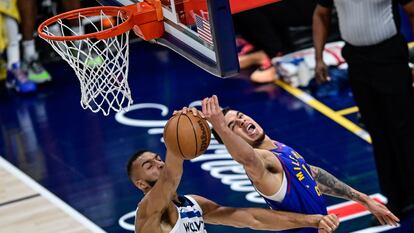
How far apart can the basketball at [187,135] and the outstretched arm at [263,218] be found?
30.8 inches

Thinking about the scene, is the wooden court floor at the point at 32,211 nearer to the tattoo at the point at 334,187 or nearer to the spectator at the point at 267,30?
the tattoo at the point at 334,187

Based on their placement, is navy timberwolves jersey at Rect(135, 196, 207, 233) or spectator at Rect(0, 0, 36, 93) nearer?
navy timberwolves jersey at Rect(135, 196, 207, 233)

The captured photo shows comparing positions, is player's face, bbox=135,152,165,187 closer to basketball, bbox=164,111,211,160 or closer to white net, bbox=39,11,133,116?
white net, bbox=39,11,133,116

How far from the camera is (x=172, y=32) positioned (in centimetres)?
645

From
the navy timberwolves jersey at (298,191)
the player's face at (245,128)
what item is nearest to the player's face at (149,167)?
the player's face at (245,128)

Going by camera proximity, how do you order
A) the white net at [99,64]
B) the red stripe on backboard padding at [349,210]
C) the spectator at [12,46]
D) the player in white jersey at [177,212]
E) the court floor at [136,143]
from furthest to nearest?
the spectator at [12,46] < the court floor at [136,143] < the red stripe on backboard padding at [349,210] < the white net at [99,64] < the player in white jersey at [177,212]

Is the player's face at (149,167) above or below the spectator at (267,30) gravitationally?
above

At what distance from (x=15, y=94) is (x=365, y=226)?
185 inches

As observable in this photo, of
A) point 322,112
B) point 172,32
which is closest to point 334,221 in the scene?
point 172,32

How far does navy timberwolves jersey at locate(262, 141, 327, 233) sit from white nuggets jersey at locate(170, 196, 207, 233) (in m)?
0.45

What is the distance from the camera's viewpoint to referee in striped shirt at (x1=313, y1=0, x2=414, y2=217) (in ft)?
27.2

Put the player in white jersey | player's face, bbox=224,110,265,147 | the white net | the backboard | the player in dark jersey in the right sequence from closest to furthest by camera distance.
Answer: the backboard, the player in white jersey, the player in dark jersey, the white net, player's face, bbox=224,110,265,147

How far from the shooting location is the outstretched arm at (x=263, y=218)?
6469 millimetres

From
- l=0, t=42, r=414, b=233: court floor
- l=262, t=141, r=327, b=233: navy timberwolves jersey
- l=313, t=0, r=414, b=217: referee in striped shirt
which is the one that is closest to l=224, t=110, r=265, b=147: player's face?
l=262, t=141, r=327, b=233: navy timberwolves jersey
